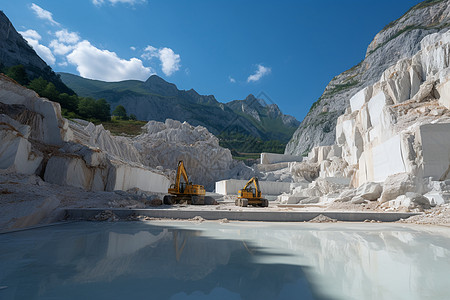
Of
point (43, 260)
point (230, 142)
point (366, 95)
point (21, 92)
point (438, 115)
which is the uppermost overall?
point (230, 142)

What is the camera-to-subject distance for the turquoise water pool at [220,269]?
7.36 ft

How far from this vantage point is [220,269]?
9.78ft

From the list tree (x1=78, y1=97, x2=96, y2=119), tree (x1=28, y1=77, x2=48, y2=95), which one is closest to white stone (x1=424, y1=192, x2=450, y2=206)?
tree (x1=28, y1=77, x2=48, y2=95)

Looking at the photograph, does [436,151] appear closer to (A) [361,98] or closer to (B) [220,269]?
(B) [220,269]

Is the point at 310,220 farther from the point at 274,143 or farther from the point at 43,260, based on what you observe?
the point at 274,143

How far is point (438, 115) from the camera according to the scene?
12070mm

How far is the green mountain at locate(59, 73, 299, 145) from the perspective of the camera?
97562mm

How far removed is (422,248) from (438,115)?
10.6 meters

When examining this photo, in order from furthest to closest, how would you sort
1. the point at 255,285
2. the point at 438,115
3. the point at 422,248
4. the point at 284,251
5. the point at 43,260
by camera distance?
the point at 438,115
the point at 422,248
the point at 284,251
the point at 43,260
the point at 255,285

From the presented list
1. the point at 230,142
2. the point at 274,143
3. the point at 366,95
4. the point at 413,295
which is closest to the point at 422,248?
the point at 413,295

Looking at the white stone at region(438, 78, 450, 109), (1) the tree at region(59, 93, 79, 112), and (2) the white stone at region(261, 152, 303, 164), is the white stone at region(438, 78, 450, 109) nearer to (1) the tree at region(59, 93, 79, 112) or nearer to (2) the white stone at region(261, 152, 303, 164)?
(2) the white stone at region(261, 152, 303, 164)

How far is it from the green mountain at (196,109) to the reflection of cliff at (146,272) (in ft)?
277

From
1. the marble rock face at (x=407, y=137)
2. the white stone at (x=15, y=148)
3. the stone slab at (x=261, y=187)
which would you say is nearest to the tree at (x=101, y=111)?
the stone slab at (x=261, y=187)

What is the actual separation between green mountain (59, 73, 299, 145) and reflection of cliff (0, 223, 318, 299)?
84.5 m
